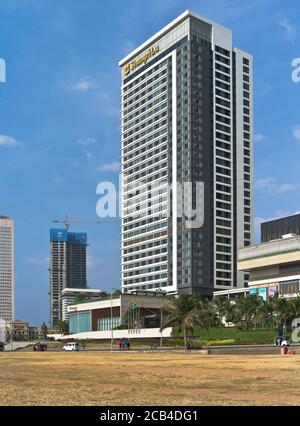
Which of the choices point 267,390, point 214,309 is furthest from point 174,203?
point 267,390

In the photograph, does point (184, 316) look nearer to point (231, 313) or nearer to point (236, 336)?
point (236, 336)

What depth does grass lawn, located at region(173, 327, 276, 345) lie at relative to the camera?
8636cm

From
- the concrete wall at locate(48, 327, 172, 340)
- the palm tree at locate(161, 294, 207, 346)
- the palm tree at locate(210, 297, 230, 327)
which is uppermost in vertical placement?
the palm tree at locate(161, 294, 207, 346)

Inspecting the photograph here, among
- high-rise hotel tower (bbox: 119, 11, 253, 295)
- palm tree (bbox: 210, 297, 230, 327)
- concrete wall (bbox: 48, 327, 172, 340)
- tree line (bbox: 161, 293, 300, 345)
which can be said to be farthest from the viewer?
high-rise hotel tower (bbox: 119, 11, 253, 295)

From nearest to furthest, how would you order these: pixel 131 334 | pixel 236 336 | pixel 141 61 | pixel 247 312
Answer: pixel 236 336 → pixel 247 312 → pixel 131 334 → pixel 141 61

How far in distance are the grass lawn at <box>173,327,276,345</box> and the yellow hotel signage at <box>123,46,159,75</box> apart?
→ 346ft

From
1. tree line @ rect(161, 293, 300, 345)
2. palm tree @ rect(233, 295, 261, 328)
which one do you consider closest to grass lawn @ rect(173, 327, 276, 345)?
palm tree @ rect(233, 295, 261, 328)

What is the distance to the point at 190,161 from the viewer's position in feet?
550

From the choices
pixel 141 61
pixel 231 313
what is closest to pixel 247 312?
pixel 231 313

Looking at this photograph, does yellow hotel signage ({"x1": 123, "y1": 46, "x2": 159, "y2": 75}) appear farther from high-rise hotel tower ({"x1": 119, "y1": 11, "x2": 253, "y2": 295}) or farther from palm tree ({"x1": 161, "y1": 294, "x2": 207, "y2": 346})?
palm tree ({"x1": 161, "y1": 294, "x2": 207, "y2": 346})

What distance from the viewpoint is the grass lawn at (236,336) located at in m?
86.4

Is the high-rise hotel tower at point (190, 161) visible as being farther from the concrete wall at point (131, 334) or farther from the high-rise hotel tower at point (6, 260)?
the high-rise hotel tower at point (6, 260)

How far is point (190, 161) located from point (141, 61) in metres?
43.1
